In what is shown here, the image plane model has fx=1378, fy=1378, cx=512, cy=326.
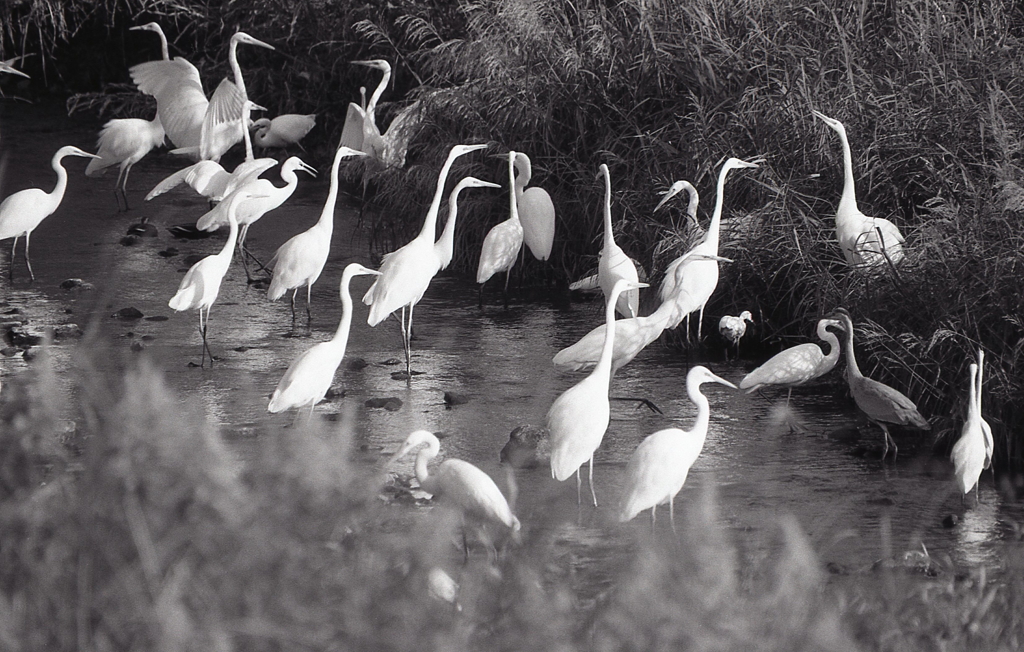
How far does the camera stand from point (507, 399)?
670 centimetres

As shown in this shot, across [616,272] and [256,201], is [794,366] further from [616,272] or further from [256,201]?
[256,201]

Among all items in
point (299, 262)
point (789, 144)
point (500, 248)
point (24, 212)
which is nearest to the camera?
point (299, 262)

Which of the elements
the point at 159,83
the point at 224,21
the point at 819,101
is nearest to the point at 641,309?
the point at 819,101

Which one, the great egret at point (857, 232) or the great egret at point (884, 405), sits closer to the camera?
the great egret at point (884, 405)

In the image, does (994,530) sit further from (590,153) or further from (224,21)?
(224,21)

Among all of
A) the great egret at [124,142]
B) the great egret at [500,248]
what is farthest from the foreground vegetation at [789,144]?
the great egret at [124,142]

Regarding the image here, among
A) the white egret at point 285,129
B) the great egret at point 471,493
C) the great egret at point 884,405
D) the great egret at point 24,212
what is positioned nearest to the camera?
the great egret at point 471,493

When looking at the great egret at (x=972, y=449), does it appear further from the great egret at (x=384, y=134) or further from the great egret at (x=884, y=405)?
the great egret at (x=384, y=134)

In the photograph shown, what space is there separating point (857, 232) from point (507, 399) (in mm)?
2026

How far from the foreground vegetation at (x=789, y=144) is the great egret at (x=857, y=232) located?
4.2 inches

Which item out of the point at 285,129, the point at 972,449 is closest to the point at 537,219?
the point at 972,449

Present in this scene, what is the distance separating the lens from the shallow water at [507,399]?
513cm

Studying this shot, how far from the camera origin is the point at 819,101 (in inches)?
311

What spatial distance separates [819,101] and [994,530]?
11.4 ft
